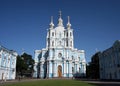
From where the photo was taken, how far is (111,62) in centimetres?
4950

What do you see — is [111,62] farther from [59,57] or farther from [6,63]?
[59,57]

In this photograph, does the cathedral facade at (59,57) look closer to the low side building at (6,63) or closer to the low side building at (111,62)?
the low side building at (111,62)

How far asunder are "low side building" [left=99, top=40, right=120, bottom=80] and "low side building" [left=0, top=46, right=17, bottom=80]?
2836cm

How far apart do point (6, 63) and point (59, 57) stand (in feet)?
115

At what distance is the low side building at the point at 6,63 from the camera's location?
4453 cm

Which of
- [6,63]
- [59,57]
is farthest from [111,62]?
[59,57]

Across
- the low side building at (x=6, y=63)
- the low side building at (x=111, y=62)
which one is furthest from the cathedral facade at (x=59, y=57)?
the low side building at (x=6, y=63)

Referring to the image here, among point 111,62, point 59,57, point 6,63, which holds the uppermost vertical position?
point 59,57

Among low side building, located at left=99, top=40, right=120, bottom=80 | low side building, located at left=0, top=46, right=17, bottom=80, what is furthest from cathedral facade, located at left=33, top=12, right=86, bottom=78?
low side building, located at left=0, top=46, right=17, bottom=80

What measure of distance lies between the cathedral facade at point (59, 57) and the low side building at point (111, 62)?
897 inches

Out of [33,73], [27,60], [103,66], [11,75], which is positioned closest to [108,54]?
[103,66]

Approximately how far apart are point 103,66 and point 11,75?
2910cm

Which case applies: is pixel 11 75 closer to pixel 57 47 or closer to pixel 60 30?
pixel 57 47

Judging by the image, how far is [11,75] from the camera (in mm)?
53375
